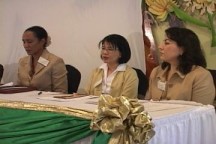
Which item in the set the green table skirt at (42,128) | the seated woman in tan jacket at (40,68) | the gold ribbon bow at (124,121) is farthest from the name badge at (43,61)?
the gold ribbon bow at (124,121)

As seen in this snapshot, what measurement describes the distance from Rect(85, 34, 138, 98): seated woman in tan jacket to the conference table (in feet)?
2.29

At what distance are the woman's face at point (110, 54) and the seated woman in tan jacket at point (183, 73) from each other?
1.36ft

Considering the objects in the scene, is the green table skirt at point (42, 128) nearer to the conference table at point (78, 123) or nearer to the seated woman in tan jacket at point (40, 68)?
the conference table at point (78, 123)

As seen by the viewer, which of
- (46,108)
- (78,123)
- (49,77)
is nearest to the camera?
(78,123)

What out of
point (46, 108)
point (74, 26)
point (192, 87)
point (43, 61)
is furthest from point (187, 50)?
point (74, 26)

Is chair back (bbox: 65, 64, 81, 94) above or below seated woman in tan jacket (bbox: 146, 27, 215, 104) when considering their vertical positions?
below

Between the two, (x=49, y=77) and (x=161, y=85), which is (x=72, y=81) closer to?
(x=49, y=77)

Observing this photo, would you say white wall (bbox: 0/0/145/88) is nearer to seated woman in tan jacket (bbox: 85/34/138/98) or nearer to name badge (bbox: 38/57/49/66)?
seated woman in tan jacket (bbox: 85/34/138/98)

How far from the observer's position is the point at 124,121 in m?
1.42

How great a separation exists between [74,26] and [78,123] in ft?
7.46

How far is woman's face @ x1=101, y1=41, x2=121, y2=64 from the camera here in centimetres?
274

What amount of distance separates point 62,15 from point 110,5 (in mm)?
571

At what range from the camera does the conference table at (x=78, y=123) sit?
155cm

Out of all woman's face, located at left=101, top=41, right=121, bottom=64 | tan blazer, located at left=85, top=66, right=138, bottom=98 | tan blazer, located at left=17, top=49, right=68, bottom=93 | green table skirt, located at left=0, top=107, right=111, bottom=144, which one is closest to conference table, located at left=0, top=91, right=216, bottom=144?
green table skirt, located at left=0, top=107, right=111, bottom=144
